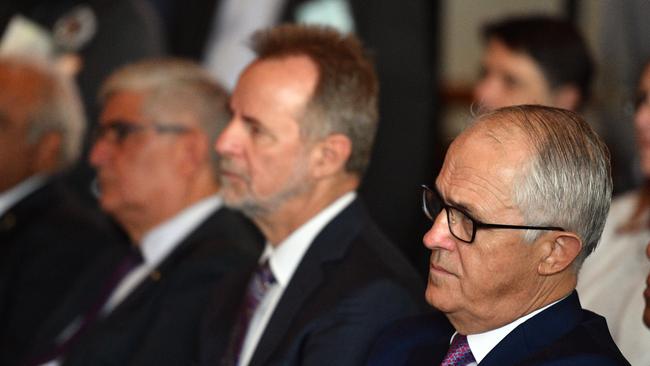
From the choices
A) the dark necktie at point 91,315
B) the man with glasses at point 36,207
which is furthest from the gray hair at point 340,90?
the man with glasses at point 36,207

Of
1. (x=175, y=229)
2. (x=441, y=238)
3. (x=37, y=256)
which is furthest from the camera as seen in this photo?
(x=37, y=256)

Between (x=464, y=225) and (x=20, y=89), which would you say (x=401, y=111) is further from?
(x=464, y=225)

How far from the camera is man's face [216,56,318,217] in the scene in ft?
8.44

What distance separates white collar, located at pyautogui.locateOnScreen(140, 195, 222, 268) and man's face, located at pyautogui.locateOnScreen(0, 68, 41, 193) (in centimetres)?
84

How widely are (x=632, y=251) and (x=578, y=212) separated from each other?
111 centimetres

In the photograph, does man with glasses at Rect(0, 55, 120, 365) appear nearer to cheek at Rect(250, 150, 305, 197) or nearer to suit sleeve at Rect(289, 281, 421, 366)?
cheek at Rect(250, 150, 305, 197)

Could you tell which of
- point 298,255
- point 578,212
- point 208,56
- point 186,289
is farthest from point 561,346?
point 208,56

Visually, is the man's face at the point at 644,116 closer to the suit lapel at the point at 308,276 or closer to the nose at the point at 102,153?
the suit lapel at the point at 308,276

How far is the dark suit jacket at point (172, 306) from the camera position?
9.21 feet

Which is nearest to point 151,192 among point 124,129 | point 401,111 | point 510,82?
point 124,129

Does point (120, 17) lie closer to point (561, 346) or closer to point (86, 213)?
point (86, 213)

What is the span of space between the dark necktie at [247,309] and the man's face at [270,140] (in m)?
0.15

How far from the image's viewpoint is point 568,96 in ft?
11.9

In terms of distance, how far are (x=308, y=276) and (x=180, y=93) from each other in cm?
99
